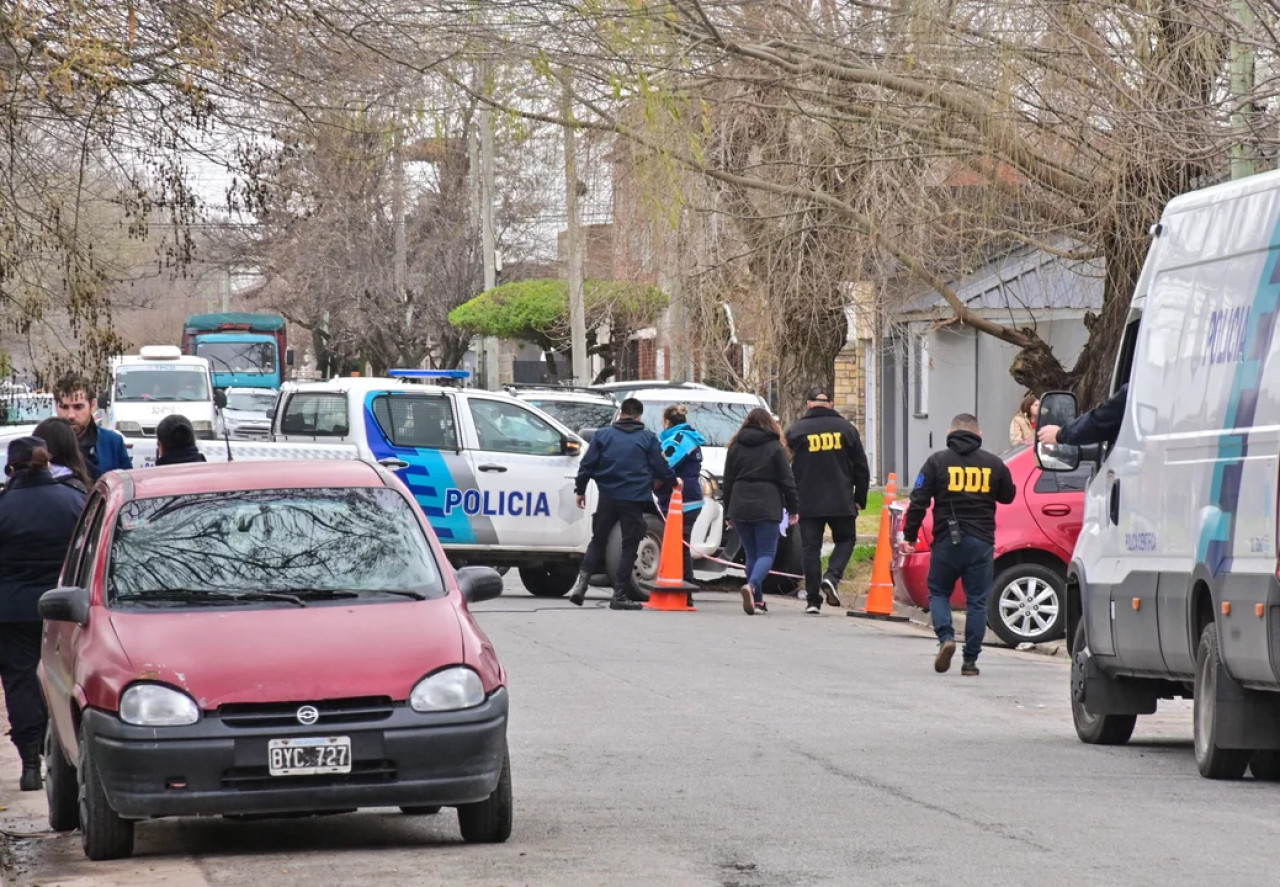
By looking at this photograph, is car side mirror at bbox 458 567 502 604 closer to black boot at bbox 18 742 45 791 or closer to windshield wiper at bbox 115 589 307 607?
windshield wiper at bbox 115 589 307 607

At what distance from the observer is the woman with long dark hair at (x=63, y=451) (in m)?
10.5

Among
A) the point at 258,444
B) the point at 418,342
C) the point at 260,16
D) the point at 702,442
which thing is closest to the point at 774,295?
the point at 702,442

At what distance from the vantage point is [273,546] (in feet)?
28.2

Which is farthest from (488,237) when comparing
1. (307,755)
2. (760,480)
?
(307,755)

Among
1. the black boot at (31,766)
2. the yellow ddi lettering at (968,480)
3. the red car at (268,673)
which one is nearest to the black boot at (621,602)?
the yellow ddi lettering at (968,480)

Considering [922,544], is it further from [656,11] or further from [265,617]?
[265,617]

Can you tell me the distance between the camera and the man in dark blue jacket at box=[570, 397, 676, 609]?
1920 cm

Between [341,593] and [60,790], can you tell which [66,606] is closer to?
[341,593]

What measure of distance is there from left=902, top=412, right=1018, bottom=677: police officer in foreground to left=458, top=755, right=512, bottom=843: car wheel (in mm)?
7250

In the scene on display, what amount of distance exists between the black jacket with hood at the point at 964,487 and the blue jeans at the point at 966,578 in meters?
0.08

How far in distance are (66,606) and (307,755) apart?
127 cm

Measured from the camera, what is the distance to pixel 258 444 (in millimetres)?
19734

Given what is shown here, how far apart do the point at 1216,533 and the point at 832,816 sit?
2.31 m

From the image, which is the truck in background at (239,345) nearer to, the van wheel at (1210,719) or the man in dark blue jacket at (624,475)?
the man in dark blue jacket at (624,475)
